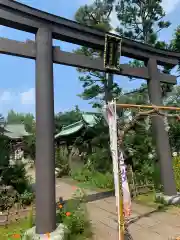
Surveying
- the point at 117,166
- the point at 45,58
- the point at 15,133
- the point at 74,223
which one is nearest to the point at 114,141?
the point at 117,166

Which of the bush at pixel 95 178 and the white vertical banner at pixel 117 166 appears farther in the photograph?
the bush at pixel 95 178

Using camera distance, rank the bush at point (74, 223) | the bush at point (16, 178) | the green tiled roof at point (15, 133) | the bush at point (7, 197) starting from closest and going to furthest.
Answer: the bush at point (74, 223) < the bush at point (7, 197) < the bush at point (16, 178) < the green tiled roof at point (15, 133)

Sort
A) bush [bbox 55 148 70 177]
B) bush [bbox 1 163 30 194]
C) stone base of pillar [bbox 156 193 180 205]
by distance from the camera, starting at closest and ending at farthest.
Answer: stone base of pillar [bbox 156 193 180 205]
bush [bbox 1 163 30 194]
bush [bbox 55 148 70 177]

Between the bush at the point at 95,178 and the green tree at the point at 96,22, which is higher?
the green tree at the point at 96,22

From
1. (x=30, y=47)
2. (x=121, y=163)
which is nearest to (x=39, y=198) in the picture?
(x=121, y=163)

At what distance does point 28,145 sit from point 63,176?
1151 cm

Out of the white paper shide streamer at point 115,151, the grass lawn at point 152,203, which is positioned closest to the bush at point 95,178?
the grass lawn at point 152,203

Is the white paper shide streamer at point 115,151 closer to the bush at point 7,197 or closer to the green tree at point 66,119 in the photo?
the bush at point 7,197

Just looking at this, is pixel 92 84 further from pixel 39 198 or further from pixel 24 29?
pixel 39 198

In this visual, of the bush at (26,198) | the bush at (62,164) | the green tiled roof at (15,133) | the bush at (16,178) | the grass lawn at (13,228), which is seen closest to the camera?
the grass lawn at (13,228)

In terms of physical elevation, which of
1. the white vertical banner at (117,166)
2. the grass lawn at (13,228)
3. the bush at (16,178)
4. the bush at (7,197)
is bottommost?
the grass lawn at (13,228)

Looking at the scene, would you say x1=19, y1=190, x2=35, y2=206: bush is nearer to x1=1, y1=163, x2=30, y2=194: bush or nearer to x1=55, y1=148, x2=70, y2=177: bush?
x1=1, y1=163, x2=30, y2=194: bush

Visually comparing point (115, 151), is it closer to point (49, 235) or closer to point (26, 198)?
point (49, 235)

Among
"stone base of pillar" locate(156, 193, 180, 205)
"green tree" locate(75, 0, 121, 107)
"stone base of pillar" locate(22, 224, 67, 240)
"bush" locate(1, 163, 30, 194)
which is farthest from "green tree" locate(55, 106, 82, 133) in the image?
"stone base of pillar" locate(22, 224, 67, 240)
